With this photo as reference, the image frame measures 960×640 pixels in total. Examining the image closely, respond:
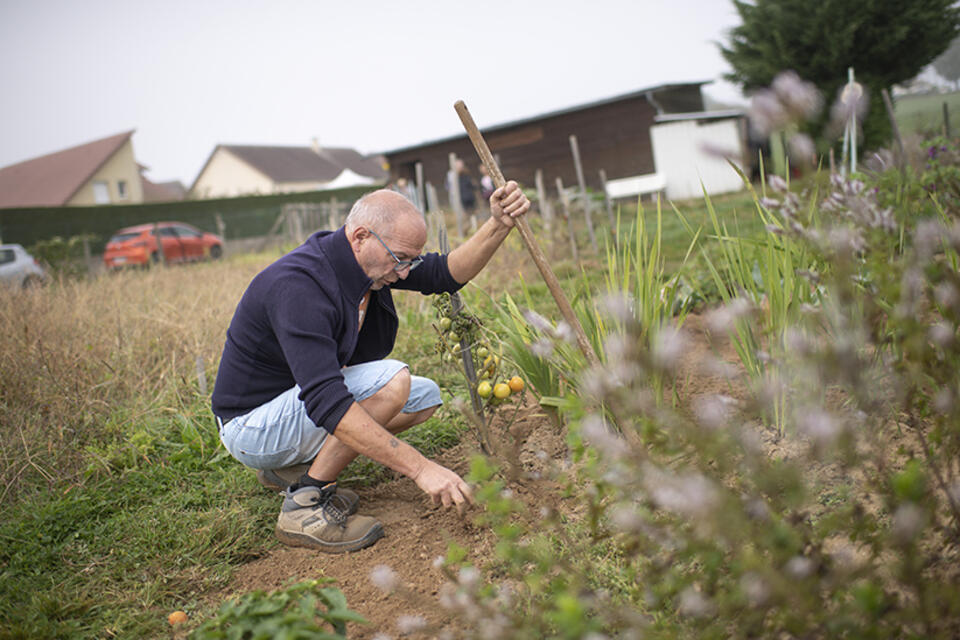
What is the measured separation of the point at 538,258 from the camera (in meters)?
2.08

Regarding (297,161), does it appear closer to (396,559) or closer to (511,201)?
(511,201)

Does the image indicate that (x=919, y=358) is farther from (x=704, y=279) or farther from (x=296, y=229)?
(x=296, y=229)

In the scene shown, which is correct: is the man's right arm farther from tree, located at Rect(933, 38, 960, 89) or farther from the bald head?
tree, located at Rect(933, 38, 960, 89)

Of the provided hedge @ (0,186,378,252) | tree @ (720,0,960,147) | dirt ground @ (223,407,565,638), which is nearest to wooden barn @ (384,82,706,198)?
tree @ (720,0,960,147)

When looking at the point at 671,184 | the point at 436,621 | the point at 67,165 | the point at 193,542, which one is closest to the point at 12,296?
the point at 193,542

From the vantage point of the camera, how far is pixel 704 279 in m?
4.58

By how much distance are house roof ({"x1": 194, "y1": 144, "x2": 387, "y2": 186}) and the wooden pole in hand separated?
3516 centimetres

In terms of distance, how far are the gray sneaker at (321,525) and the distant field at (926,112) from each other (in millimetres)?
11892

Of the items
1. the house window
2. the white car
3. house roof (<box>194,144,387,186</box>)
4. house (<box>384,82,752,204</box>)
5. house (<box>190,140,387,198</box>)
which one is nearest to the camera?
the white car

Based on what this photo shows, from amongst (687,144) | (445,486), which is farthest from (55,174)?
(445,486)

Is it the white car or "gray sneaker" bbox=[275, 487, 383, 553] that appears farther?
the white car

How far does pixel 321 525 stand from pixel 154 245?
15.6 m

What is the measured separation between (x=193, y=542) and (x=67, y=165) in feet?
115

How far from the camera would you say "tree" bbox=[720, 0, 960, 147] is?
15180 mm
